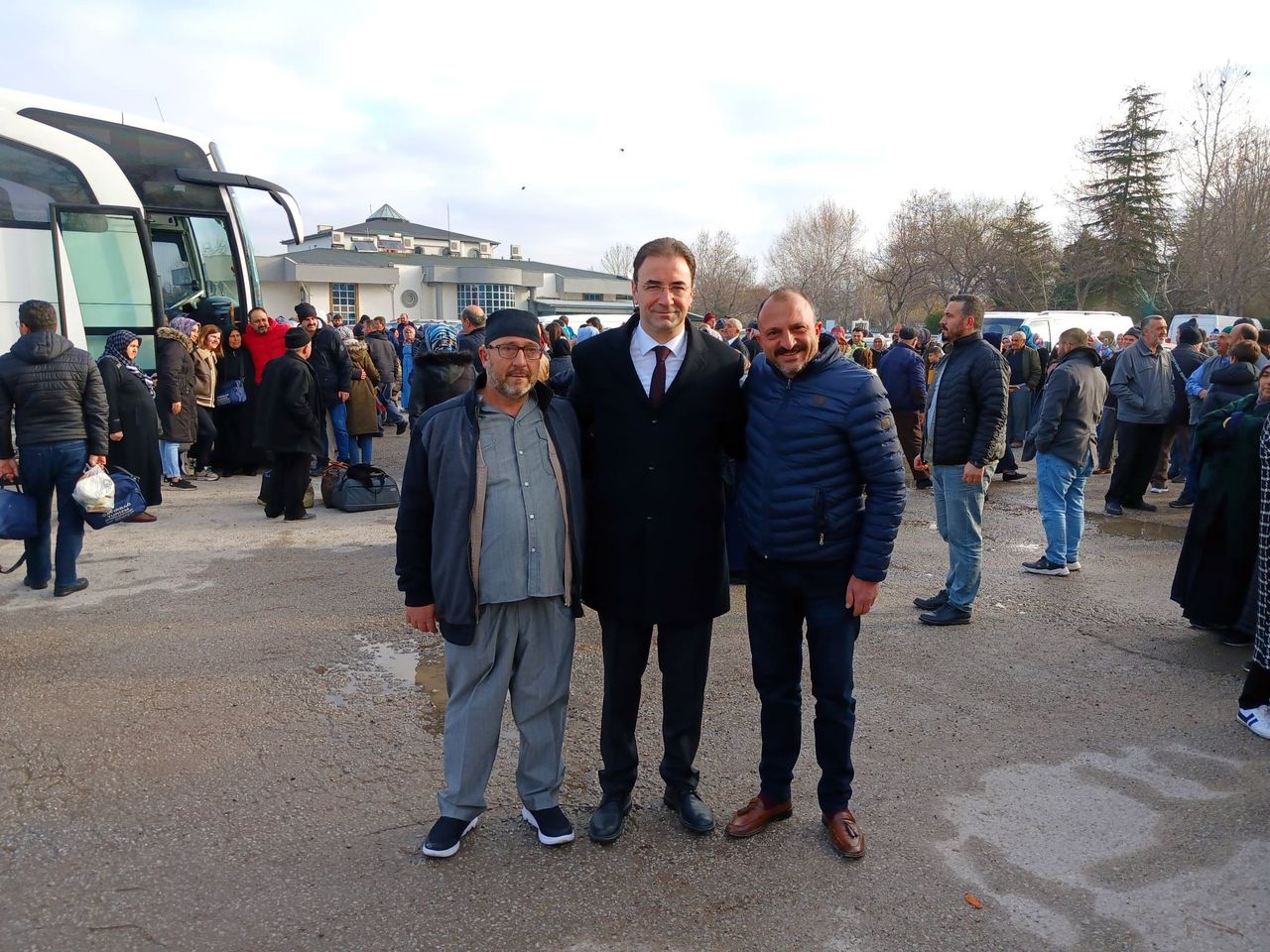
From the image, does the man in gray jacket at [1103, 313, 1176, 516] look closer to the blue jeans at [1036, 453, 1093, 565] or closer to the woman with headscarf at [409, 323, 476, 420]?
the blue jeans at [1036, 453, 1093, 565]

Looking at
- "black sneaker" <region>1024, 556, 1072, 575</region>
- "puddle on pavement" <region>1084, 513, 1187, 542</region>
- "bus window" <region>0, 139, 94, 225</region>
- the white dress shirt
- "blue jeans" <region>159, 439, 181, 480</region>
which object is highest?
"bus window" <region>0, 139, 94, 225</region>

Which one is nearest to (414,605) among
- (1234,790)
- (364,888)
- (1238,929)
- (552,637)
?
(552,637)

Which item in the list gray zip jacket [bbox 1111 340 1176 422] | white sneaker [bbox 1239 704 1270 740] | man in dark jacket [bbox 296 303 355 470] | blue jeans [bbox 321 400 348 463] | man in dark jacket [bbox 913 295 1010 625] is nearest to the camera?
white sneaker [bbox 1239 704 1270 740]

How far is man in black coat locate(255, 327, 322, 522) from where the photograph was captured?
337 inches

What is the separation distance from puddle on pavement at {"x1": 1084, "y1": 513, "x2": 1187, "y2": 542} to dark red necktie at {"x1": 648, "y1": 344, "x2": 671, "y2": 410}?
705 cm

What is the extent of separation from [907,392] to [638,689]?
8177 millimetres

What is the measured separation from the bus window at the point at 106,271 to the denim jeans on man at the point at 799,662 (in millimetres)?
10124

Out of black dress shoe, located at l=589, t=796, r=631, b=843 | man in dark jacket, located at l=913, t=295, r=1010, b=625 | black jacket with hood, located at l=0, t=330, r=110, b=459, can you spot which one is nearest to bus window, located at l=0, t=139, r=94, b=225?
black jacket with hood, located at l=0, t=330, r=110, b=459

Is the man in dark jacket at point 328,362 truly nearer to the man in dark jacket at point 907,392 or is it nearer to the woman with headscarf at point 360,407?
the woman with headscarf at point 360,407

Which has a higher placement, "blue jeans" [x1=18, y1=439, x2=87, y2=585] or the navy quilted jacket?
the navy quilted jacket

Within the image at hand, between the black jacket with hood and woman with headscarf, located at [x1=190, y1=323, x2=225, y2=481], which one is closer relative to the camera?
the black jacket with hood

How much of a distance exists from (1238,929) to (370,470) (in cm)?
828

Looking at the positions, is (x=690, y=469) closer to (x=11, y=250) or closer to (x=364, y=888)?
(x=364, y=888)

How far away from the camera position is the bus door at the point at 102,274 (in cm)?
1052
